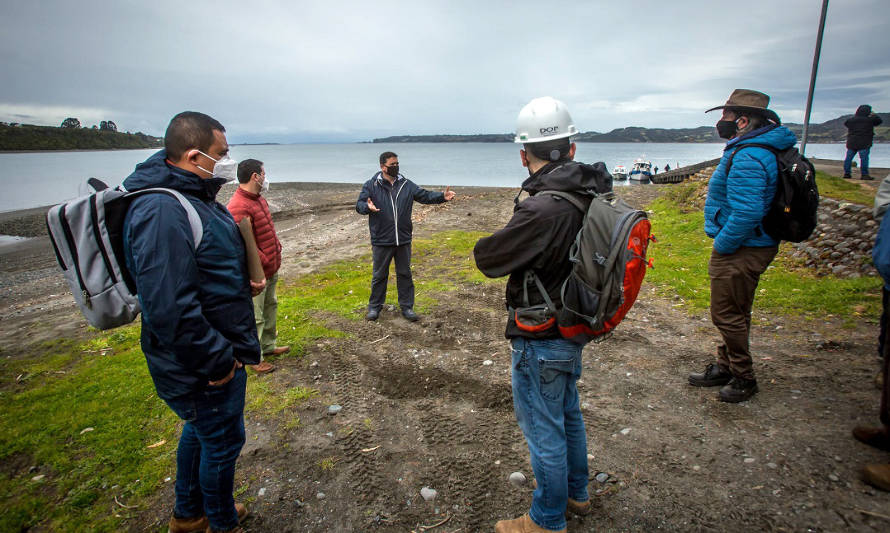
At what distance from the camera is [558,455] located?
2746 mm

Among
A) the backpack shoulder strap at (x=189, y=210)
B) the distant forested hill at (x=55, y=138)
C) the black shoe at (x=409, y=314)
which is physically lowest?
the black shoe at (x=409, y=314)

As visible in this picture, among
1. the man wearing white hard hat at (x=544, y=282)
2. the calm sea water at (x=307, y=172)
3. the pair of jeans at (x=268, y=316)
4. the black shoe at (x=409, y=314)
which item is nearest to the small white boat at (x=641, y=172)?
the calm sea water at (x=307, y=172)

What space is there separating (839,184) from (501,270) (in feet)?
45.2

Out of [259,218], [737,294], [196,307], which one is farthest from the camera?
[259,218]

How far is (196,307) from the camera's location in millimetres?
2422

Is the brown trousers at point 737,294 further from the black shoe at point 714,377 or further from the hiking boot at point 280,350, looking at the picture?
the hiking boot at point 280,350

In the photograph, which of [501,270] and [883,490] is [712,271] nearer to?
[883,490]

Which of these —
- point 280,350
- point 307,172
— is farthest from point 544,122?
point 307,172

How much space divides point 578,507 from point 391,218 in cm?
480

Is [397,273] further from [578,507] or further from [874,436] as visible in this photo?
[874,436]

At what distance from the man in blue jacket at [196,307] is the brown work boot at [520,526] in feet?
5.96

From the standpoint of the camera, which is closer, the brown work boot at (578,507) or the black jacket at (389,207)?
the brown work boot at (578,507)

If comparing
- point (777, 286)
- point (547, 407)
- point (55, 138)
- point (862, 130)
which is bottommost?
point (777, 286)

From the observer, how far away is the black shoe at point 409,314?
7.10m
